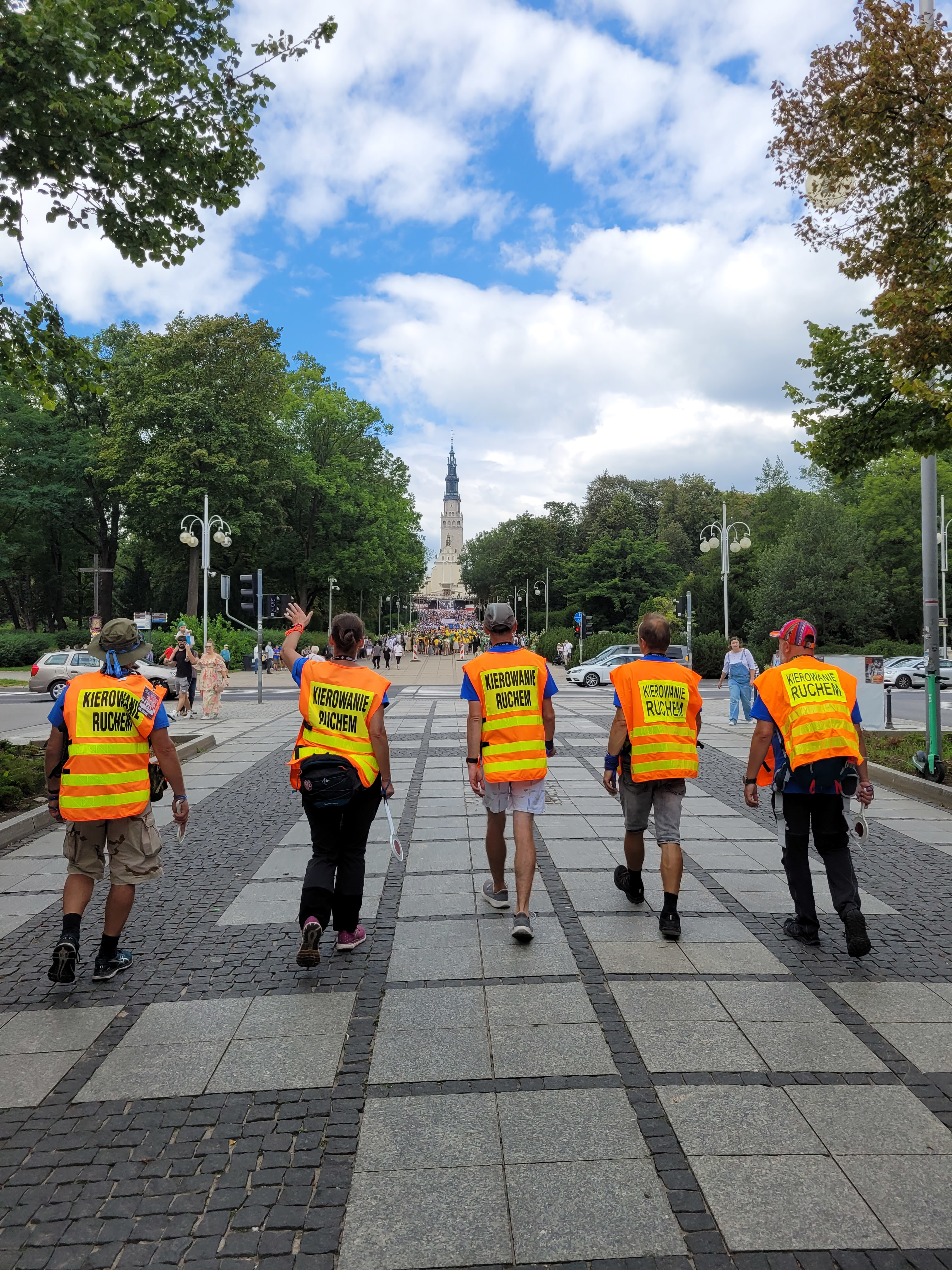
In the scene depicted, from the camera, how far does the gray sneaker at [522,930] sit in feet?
16.0

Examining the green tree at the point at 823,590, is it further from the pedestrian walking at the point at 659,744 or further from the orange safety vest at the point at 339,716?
the orange safety vest at the point at 339,716

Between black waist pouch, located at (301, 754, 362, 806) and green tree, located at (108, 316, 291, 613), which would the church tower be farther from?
black waist pouch, located at (301, 754, 362, 806)

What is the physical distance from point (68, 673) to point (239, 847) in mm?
24138

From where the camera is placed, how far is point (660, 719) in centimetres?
522

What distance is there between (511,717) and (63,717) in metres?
2.29

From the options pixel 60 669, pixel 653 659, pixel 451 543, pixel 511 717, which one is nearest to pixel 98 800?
pixel 511 717

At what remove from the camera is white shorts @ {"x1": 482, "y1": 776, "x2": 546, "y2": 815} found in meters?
5.16

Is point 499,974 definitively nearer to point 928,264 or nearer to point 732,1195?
point 732,1195

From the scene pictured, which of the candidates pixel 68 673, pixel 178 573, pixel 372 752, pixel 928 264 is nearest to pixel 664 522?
pixel 178 573

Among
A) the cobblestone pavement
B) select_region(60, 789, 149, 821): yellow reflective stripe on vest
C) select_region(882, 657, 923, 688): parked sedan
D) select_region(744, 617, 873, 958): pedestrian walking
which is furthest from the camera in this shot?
select_region(882, 657, 923, 688): parked sedan

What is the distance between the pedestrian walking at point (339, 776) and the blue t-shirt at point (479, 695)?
628 mm

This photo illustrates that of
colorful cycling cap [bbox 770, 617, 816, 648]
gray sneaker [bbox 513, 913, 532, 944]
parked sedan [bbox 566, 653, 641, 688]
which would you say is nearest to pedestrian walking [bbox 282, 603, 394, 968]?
gray sneaker [bbox 513, 913, 532, 944]

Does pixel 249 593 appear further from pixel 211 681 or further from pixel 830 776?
pixel 830 776

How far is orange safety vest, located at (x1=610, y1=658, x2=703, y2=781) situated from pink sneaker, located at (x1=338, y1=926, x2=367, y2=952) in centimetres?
174
